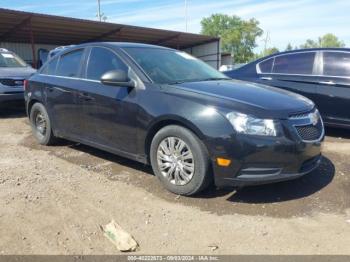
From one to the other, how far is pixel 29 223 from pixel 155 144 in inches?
58.4

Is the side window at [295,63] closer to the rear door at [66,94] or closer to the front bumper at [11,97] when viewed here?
the rear door at [66,94]

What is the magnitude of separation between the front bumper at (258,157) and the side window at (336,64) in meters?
3.23

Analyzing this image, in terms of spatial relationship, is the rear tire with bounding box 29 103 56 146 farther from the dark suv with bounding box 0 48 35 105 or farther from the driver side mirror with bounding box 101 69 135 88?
the dark suv with bounding box 0 48 35 105

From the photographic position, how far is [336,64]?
662cm

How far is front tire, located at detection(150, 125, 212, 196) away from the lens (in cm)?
387

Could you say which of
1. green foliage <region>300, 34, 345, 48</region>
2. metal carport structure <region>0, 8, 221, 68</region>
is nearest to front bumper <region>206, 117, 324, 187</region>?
metal carport structure <region>0, 8, 221, 68</region>

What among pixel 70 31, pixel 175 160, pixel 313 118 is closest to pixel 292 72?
pixel 313 118

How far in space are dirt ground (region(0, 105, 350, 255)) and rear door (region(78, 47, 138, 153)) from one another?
1.48 ft

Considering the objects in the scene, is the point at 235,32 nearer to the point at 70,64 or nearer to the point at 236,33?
the point at 236,33

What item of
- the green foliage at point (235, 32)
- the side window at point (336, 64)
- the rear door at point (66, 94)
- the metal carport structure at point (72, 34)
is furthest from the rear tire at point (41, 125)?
the green foliage at point (235, 32)

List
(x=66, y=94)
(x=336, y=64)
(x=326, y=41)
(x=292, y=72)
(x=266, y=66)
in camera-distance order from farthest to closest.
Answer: (x=326, y=41), (x=266, y=66), (x=292, y=72), (x=336, y=64), (x=66, y=94)

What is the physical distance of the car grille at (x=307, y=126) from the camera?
3881mm

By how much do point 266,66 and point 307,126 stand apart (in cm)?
364

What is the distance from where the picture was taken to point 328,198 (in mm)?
4086
